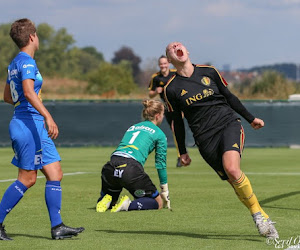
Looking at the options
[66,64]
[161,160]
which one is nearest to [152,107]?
[161,160]

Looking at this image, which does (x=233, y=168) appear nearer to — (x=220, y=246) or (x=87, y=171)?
(x=220, y=246)

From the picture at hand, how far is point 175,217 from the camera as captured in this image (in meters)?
9.27

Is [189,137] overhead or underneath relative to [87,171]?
underneath

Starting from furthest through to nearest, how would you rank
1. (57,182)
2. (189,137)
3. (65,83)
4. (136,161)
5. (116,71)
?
(116,71)
(65,83)
(189,137)
(136,161)
(57,182)

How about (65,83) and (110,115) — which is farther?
(65,83)

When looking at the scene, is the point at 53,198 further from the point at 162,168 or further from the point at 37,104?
the point at 162,168

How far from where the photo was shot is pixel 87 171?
16.1 metres

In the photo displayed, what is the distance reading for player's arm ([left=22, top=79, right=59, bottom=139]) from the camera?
23.3 feet

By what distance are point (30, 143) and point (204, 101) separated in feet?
5.68

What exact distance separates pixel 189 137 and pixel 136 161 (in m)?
14.4

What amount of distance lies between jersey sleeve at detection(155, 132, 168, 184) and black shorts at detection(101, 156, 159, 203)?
0.18 metres

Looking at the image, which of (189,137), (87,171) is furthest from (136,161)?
(189,137)

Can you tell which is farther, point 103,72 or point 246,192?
point 103,72

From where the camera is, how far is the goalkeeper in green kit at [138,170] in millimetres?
9750
